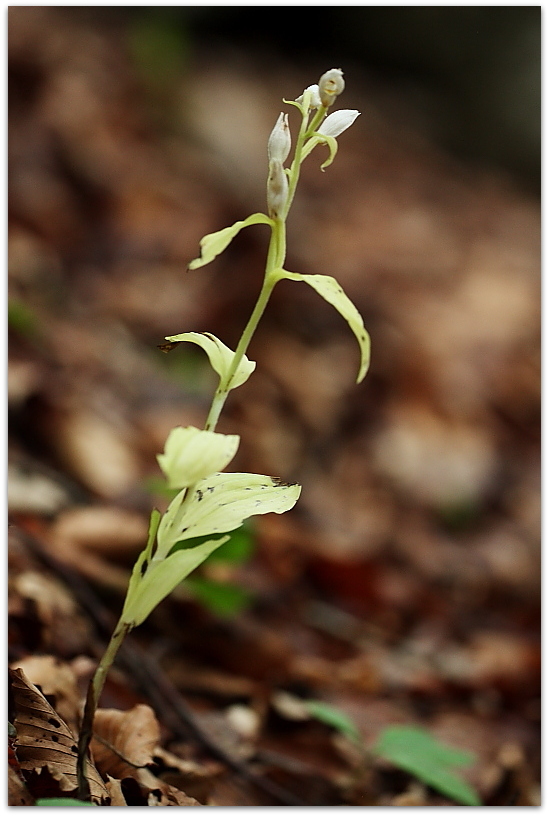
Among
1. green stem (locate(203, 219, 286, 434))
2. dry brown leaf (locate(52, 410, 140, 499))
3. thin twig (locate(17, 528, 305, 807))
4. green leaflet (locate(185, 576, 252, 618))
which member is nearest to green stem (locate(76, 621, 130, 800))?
green stem (locate(203, 219, 286, 434))

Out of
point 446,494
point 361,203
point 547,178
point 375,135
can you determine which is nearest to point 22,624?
point 547,178

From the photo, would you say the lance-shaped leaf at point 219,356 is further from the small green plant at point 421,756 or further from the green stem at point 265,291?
the small green plant at point 421,756

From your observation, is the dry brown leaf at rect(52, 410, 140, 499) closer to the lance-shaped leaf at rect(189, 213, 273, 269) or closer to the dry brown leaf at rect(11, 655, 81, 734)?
the dry brown leaf at rect(11, 655, 81, 734)

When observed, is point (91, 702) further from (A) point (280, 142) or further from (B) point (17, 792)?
(A) point (280, 142)

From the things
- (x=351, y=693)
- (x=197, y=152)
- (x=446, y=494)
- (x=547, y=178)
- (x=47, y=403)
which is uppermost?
(x=197, y=152)

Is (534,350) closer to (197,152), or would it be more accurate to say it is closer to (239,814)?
(197,152)

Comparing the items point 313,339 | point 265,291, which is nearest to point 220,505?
point 265,291

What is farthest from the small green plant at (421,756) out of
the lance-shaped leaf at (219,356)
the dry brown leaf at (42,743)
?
the lance-shaped leaf at (219,356)
